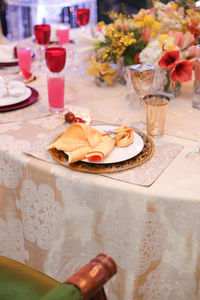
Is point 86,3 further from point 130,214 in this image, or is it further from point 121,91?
point 130,214

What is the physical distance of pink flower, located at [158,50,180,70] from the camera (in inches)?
49.4

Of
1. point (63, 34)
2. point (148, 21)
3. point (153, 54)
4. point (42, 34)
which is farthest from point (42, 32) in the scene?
point (153, 54)

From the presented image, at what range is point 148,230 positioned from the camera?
817 millimetres

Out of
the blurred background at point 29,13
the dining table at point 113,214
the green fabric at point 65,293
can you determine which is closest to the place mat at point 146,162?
the dining table at point 113,214

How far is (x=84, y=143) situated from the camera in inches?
36.1

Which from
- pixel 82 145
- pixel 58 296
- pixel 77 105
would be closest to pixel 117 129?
pixel 82 145

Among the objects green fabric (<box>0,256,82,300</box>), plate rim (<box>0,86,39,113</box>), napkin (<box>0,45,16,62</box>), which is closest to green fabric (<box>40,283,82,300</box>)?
green fabric (<box>0,256,82,300</box>)

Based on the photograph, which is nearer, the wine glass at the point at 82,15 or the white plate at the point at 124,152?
the white plate at the point at 124,152

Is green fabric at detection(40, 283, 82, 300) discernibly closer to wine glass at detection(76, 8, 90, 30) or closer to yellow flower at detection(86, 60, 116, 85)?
yellow flower at detection(86, 60, 116, 85)

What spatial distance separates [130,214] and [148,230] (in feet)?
0.19

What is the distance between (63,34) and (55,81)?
3.05 feet

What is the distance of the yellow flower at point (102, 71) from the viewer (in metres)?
1.45

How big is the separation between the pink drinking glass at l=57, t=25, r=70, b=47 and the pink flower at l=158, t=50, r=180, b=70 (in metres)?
0.92

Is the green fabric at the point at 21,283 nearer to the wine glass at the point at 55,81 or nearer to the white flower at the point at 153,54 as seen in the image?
the wine glass at the point at 55,81
